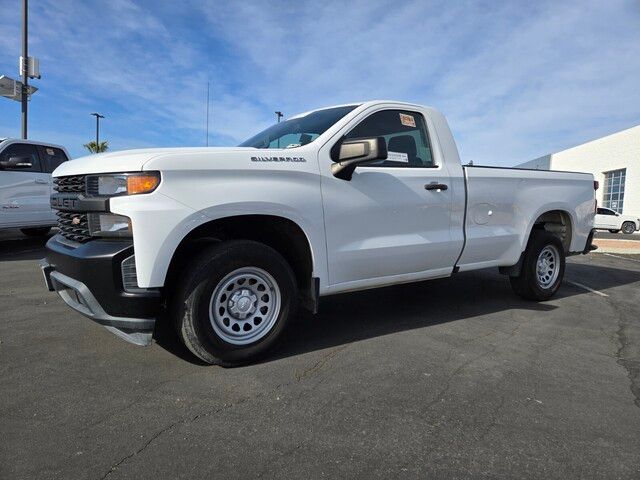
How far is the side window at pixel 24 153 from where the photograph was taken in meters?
8.65

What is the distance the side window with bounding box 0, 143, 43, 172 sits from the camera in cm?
865

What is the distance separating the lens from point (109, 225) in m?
2.98

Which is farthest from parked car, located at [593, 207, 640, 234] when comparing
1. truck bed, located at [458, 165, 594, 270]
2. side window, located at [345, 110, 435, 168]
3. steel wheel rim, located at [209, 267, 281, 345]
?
steel wheel rim, located at [209, 267, 281, 345]

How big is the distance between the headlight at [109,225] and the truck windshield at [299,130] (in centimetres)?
147

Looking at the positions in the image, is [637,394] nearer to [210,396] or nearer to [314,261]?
[314,261]

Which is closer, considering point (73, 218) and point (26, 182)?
point (73, 218)

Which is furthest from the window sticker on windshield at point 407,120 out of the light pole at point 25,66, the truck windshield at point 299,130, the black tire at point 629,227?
the black tire at point 629,227

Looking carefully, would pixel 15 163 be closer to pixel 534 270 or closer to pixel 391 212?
pixel 391 212

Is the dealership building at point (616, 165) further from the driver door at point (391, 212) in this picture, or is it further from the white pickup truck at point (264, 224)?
the driver door at point (391, 212)

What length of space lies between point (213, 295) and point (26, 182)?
7666 millimetres

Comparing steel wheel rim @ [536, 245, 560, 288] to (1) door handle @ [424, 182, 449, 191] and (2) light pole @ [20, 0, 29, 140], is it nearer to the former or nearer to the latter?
(1) door handle @ [424, 182, 449, 191]

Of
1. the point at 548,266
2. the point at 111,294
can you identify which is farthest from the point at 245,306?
the point at 548,266

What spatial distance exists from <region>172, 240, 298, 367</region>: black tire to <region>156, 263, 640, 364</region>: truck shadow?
253mm

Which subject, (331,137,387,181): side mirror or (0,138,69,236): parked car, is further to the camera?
(0,138,69,236): parked car
